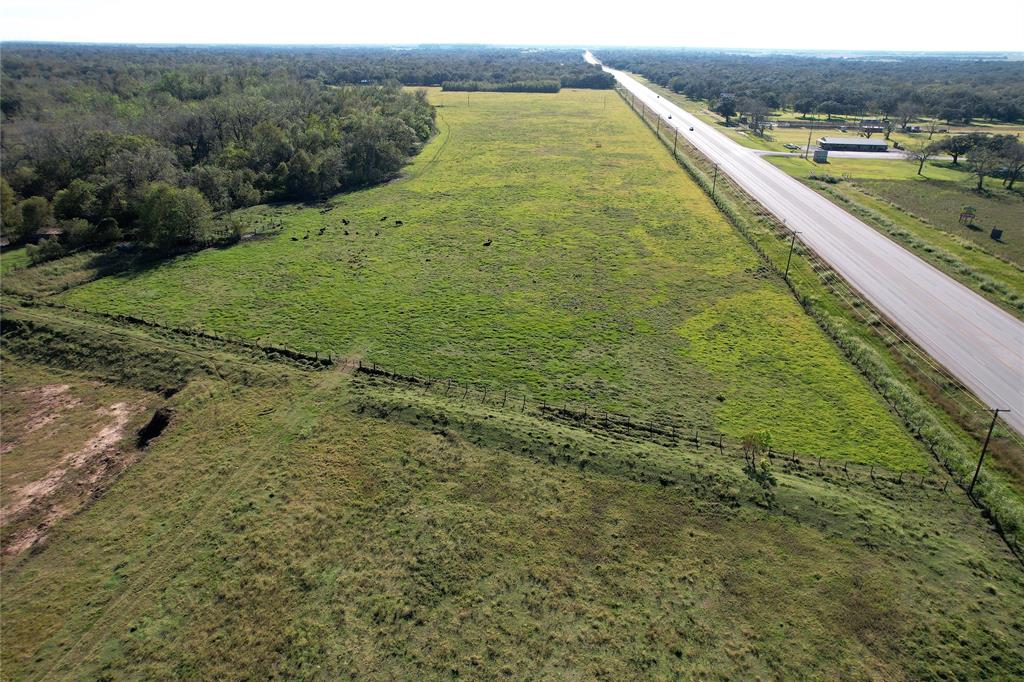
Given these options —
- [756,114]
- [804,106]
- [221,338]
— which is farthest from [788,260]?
[804,106]

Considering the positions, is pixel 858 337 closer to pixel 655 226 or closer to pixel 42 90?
pixel 655 226

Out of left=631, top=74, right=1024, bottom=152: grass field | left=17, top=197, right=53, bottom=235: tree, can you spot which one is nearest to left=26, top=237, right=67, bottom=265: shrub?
left=17, top=197, right=53, bottom=235: tree

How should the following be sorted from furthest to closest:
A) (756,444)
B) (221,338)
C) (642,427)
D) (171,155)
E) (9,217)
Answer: (171,155) → (9,217) → (221,338) → (642,427) → (756,444)

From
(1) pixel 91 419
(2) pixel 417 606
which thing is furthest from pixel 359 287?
(2) pixel 417 606

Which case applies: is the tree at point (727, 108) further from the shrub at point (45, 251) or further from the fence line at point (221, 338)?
the shrub at point (45, 251)

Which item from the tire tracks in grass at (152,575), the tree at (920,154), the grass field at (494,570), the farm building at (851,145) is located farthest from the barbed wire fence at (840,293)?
the tire tracks in grass at (152,575)

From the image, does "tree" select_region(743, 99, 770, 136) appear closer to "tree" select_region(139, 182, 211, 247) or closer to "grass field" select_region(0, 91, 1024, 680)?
"grass field" select_region(0, 91, 1024, 680)

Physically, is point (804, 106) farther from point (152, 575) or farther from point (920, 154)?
point (152, 575)
